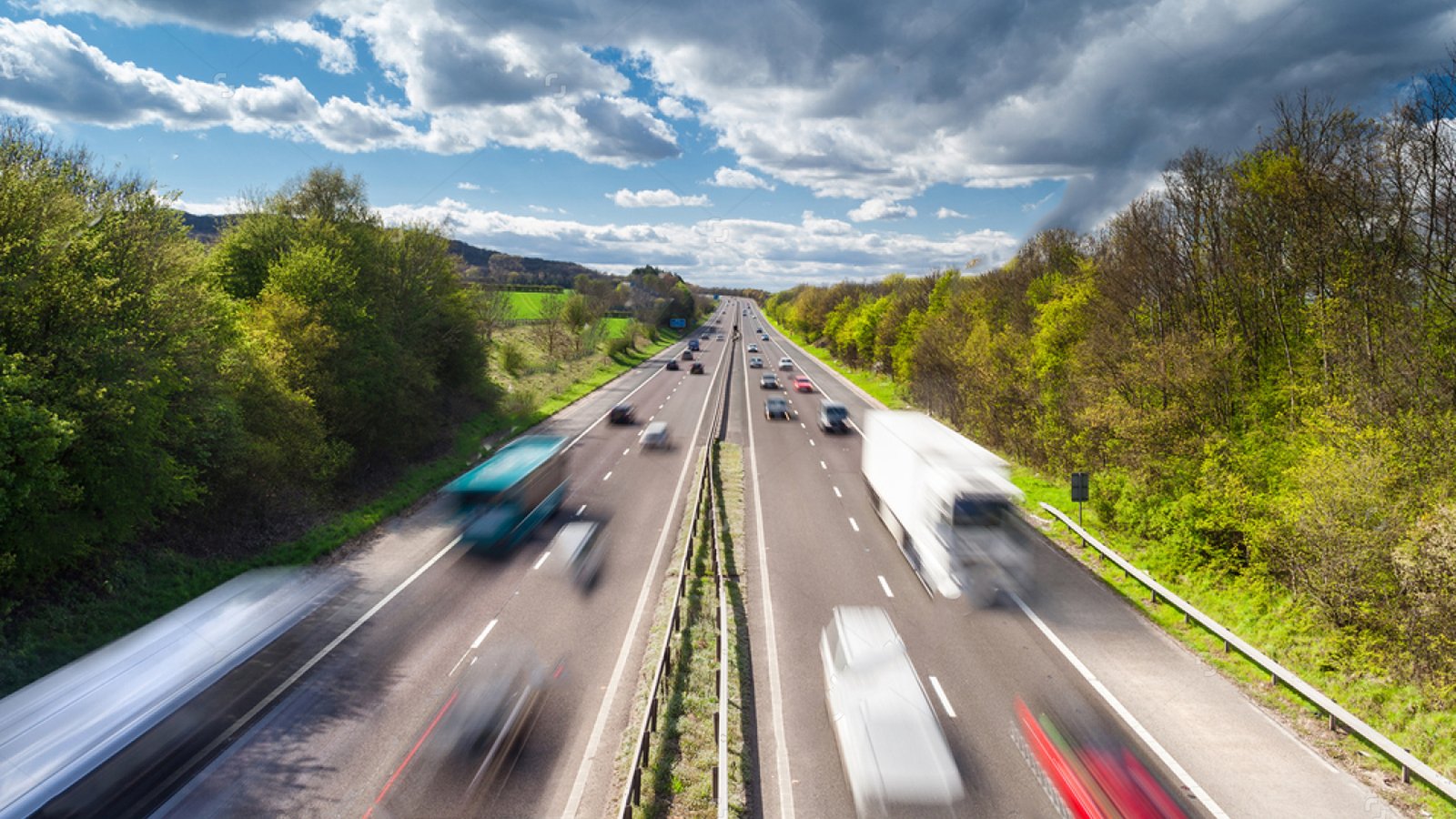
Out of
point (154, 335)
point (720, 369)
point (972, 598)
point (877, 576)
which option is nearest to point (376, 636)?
point (154, 335)

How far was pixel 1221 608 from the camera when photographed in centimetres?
1683

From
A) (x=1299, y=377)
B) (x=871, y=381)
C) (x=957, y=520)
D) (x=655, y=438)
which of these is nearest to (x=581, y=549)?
(x=957, y=520)

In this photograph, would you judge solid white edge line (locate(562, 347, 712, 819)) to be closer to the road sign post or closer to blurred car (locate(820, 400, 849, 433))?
the road sign post

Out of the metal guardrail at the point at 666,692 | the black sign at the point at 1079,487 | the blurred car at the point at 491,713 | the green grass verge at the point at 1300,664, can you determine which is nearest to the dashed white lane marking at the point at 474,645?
the blurred car at the point at 491,713

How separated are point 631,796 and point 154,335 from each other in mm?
17187

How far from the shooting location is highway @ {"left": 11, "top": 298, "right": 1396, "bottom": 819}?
410 inches

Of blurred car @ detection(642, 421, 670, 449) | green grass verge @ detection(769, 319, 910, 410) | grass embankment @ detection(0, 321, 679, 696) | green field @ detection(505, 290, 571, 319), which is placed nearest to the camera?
grass embankment @ detection(0, 321, 679, 696)

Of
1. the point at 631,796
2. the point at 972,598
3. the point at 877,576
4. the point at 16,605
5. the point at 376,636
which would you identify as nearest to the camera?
the point at 631,796

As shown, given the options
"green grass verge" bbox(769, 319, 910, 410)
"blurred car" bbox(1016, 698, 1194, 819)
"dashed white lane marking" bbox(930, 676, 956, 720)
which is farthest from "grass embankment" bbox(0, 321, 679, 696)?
"green grass verge" bbox(769, 319, 910, 410)

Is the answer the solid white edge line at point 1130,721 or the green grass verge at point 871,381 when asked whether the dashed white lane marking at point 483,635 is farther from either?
the green grass verge at point 871,381

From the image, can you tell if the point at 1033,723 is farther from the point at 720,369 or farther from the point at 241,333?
the point at 720,369

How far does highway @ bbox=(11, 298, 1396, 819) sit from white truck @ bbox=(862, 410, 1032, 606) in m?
0.68

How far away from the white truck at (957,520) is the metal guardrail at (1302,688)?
2.92 metres

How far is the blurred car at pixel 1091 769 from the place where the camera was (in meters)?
10.1
